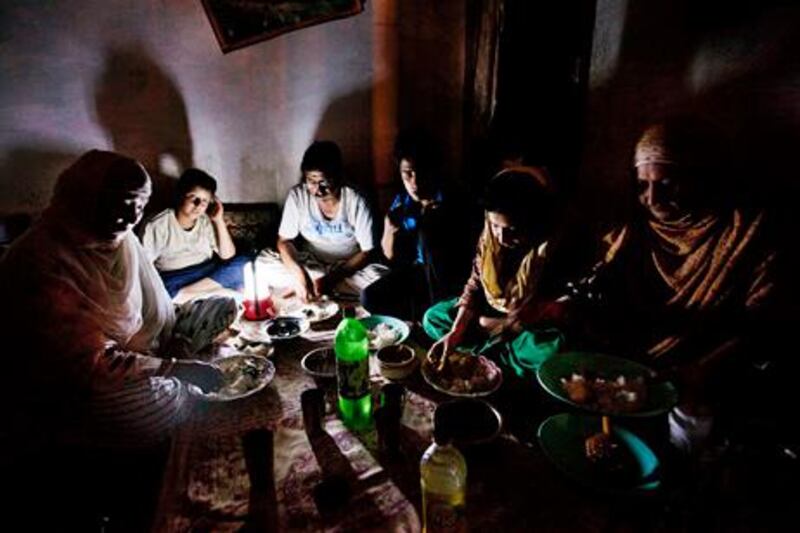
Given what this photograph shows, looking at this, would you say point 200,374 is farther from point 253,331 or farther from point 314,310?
point 314,310

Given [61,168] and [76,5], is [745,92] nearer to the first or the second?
[76,5]

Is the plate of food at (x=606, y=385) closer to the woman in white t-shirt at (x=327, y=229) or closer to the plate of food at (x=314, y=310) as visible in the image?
the plate of food at (x=314, y=310)

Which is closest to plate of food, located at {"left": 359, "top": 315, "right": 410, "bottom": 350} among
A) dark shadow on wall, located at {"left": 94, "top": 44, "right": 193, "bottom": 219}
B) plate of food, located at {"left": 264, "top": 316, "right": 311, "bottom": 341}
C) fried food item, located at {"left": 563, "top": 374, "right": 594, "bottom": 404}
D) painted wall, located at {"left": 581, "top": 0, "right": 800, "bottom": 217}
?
plate of food, located at {"left": 264, "top": 316, "right": 311, "bottom": 341}

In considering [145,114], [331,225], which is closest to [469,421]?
[331,225]

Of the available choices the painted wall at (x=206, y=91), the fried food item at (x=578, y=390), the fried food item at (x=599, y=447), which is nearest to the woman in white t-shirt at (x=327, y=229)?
the painted wall at (x=206, y=91)

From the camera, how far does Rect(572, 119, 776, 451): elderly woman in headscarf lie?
7.40 ft

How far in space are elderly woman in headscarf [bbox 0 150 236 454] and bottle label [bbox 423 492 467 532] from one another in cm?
118

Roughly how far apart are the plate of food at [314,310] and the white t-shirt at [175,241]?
5.01 ft

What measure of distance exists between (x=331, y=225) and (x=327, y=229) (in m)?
0.06

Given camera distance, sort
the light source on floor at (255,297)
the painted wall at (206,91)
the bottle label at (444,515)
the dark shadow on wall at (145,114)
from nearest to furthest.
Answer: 1. the bottle label at (444,515)
2. the light source on floor at (255,297)
3. the painted wall at (206,91)
4. the dark shadow on wall at (145,114)

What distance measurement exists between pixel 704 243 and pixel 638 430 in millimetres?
1007

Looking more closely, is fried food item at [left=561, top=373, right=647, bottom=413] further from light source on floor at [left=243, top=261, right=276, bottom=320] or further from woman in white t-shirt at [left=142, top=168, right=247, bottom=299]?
woman in white t-shirt at [left=142, top=168, right=247, bottom=299]

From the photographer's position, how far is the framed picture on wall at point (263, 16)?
14.1ft

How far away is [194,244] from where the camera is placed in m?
4.16
